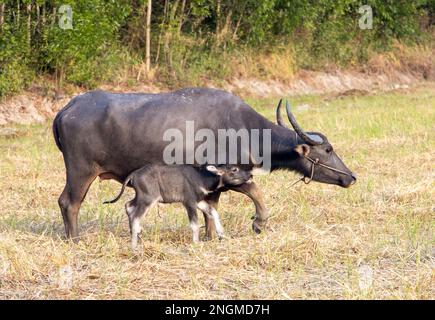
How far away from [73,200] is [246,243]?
173 centimetres

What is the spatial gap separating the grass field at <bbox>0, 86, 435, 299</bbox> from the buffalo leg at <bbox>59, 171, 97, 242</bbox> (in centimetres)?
16

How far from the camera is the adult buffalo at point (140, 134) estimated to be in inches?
322

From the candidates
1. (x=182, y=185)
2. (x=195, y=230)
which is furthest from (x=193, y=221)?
(x=182, y=185)

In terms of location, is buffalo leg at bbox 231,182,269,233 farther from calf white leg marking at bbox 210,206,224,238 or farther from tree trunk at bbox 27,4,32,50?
tree trunk at bbox 27,4,32,50

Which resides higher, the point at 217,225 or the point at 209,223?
A: the point at 217,225

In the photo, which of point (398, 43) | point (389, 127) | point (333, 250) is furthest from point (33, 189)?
point (398, 43)

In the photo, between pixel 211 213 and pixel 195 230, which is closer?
pixel 195 230

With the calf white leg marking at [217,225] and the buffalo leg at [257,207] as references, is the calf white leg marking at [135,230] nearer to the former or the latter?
the calf white leg marking at [217,225]

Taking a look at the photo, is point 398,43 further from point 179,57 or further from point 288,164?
point 288,164

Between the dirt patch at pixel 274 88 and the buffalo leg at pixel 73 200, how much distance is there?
8.70 meters

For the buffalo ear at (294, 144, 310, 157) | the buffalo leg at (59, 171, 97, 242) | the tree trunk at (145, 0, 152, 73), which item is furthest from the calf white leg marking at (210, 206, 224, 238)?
the tree trunk at (145, 0, 152, 73)

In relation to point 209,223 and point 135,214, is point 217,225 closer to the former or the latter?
point 209,223

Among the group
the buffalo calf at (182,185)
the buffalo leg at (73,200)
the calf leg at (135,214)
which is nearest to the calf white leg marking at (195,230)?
the buffalo calf at (182,185)

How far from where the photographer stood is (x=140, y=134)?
8.17m
